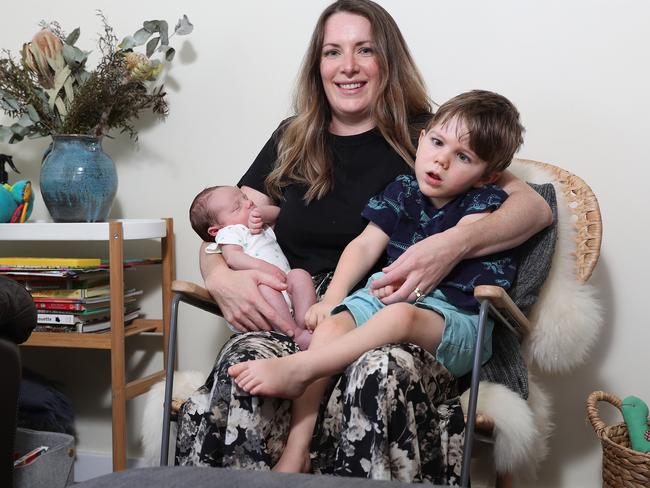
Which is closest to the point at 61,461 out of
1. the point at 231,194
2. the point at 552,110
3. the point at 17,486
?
the point at 17,486

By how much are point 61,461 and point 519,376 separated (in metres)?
1.22

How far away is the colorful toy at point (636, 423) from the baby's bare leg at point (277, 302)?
2.85 ft

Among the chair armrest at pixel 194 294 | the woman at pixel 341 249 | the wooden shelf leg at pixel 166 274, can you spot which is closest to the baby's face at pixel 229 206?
the woman at pixel 341 249

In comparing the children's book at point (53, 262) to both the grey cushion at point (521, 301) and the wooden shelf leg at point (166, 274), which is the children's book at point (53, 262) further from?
the grey cushion at point (521, 301)

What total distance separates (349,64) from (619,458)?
1187 millimetres

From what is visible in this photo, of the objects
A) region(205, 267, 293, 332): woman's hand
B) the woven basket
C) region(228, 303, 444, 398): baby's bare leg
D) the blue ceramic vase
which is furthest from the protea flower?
the woven basket

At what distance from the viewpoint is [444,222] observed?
181 cm

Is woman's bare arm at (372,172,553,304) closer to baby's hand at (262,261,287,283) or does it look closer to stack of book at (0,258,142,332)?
baby's hand at (262,261,287,283)

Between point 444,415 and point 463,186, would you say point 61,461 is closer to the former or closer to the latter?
point 444,415

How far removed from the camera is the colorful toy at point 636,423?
186cm

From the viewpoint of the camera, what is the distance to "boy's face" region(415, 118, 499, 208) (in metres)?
1.71

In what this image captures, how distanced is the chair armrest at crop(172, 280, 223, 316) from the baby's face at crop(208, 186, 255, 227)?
0.74ft

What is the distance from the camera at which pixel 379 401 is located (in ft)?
4.53

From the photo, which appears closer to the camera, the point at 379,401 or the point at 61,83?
the point at 379,401
